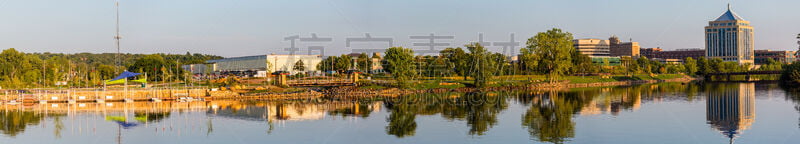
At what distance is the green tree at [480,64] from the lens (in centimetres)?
9875

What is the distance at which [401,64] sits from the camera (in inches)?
3620

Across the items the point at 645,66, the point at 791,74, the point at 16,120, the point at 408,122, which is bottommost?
the point at 408,122

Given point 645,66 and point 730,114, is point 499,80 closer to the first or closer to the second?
point 730,114

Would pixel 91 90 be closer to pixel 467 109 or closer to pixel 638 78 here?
pixel 467 109

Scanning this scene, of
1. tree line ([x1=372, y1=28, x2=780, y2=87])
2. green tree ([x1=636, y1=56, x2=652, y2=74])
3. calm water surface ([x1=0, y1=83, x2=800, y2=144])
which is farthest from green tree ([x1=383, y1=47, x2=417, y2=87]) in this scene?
green tree ([x1=636, y1=56, x2=652, y2=74])

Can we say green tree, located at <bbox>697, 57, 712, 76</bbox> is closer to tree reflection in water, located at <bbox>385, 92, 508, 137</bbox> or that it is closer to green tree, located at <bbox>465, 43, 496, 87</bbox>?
green tree, located at <bbox>465, 43, 496, 87</bbox>

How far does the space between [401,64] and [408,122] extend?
134 feet

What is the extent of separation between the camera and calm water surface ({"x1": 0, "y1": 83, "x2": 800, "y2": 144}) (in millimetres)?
42438

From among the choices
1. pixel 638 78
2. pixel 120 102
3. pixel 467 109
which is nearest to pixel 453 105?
pixel 467 109

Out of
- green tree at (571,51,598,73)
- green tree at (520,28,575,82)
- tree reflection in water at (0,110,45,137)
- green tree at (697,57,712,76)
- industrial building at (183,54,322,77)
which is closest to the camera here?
tree reflection in water at (0,110,45,137)

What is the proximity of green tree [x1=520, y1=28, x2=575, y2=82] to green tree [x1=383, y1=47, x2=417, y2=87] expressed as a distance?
98.7 feet

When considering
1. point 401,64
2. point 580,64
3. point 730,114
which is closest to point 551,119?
point 730,114

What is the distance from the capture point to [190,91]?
77062mm

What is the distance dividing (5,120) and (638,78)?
127 meters
